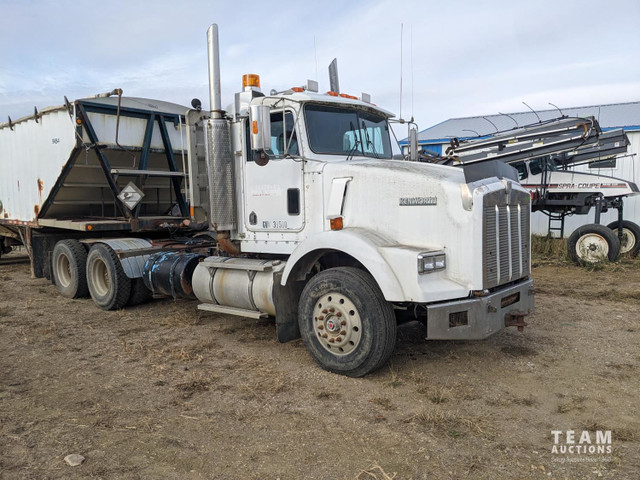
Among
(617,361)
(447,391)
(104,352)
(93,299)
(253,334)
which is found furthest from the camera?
(93,299)

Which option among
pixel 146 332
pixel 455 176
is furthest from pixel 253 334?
pixel 455 176

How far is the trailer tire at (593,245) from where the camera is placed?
37.9 ft

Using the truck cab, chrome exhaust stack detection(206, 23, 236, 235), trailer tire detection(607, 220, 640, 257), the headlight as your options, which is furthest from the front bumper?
trailer tire detection(607, 220, 640, 257)

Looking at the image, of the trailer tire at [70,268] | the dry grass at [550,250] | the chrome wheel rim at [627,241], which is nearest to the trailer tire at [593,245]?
the dry grass at [550,250]

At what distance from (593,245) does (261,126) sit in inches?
378

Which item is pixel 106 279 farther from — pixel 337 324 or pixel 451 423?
pixel 451 423

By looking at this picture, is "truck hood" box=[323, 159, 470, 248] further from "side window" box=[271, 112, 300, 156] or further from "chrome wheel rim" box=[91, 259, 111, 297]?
"chrome wheel rim" box=[91, 259, 111, 297]

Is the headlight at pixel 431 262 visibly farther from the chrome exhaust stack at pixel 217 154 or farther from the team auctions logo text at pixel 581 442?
the chrome exhaust stack at pixel 217 154

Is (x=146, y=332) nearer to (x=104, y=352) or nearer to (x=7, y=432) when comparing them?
(x=104, y=352)

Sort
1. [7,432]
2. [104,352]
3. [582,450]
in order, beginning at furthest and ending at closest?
[104,352], [7,432], [582,450]

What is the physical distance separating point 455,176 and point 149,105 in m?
5.87

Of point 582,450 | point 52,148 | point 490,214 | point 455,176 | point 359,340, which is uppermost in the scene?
point 52,148

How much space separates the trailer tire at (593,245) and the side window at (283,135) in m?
8.70

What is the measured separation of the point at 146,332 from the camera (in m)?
6.61
